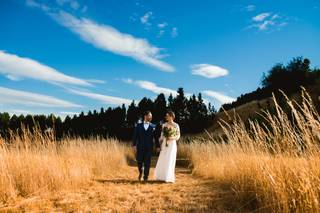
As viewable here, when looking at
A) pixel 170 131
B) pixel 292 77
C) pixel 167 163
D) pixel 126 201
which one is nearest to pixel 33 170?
pixel 126 201

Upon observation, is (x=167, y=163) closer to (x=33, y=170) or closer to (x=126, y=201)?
(x=126, y=201)

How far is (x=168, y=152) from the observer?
8.14 meters

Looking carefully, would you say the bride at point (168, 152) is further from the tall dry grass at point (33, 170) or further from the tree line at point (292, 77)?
the tree line at point (292, 77)

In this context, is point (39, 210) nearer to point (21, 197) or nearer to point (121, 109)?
point (21, 197)

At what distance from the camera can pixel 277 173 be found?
3.99 metres

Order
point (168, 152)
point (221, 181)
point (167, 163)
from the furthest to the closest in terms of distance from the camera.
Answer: point (168, 152)
point (167, 163)
point (221, 181)

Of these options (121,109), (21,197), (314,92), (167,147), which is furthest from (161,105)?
(21,197)

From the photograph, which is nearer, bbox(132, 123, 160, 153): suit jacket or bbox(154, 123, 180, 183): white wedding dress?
bbox(154, 123, 180, 183): white wedding dress

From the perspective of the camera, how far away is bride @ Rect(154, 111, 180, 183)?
8.01 metres

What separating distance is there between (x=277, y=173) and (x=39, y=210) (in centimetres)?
341

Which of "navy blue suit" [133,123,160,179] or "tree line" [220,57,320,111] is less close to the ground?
"tree line" [220,57,320,111]

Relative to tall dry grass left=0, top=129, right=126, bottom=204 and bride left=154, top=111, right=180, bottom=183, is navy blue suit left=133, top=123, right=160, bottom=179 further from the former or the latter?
tall dry grass left=0, top=129, right=126, bottom=204

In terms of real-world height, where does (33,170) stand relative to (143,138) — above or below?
below

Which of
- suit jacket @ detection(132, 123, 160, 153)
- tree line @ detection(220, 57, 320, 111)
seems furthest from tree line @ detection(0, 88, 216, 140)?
suit jacket @ detection(132, 123, 160, 153)
